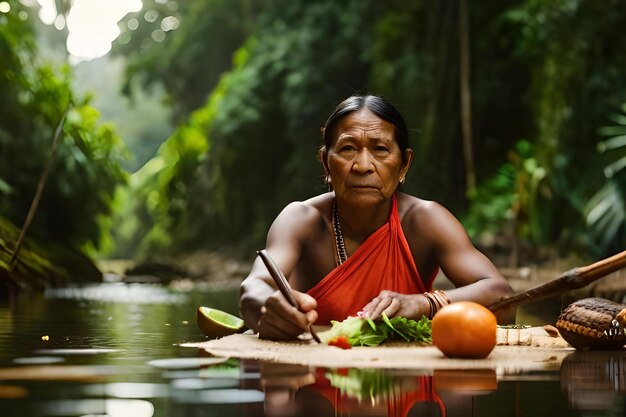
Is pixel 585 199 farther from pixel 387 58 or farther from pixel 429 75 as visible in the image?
pixel 387 58

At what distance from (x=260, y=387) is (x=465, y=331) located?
1.15 metres

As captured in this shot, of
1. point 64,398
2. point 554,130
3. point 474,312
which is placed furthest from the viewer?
point 554,130

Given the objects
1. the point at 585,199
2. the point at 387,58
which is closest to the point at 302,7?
the point at 387,58

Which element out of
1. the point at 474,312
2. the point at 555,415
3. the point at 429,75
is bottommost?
the point at 555,415

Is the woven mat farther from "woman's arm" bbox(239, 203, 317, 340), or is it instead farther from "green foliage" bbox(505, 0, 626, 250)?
"green foliage" bbox(505, 0, 626, 250)

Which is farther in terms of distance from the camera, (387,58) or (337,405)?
(387,58)

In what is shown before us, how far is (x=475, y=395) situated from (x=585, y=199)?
14.0 m

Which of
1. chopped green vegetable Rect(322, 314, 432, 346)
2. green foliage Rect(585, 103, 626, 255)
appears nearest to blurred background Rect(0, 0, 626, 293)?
green foliage Rect(585, 103, 626, 255)

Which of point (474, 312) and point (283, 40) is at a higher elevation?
point (283, 40)

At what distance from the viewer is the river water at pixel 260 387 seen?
275cm

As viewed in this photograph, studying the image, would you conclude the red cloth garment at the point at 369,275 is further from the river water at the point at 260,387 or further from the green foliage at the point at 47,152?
the green foliage at the point at 47,152

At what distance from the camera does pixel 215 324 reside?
550cm

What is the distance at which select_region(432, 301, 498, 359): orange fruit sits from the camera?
4016 millimetres

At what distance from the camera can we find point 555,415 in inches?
105
